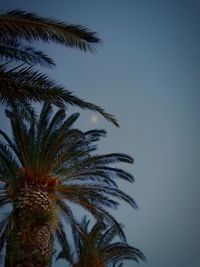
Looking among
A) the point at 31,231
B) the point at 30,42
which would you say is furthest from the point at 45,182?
the point at 30,42

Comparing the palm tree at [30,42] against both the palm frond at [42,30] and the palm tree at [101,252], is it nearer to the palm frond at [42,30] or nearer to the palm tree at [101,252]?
the palm frond at [42,30]

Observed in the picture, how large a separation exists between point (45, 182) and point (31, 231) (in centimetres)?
254

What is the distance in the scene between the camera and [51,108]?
58.0ft

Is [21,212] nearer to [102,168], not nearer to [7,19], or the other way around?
[102,168]

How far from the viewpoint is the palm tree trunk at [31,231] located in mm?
13680

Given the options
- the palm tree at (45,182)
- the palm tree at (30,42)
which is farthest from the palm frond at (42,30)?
the palm tree at (45,182)

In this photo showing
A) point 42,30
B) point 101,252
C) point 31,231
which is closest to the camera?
point 42,30

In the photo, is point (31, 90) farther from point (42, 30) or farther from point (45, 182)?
point (45, 182)

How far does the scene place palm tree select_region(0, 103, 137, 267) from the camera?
14.2 metres

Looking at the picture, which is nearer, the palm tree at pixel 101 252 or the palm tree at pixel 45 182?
the palm tree at pixel 45 182

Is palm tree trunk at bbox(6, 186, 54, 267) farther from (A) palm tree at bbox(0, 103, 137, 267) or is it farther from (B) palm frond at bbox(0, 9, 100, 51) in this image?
(B) palm frond at bbox(0, 9, 100, 51)

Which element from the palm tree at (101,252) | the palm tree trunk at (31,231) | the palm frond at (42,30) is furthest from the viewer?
the palm tree at (101,252)

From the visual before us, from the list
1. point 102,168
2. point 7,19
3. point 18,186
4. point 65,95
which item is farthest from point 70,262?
point 7,19

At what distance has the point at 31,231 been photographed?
14227mm
